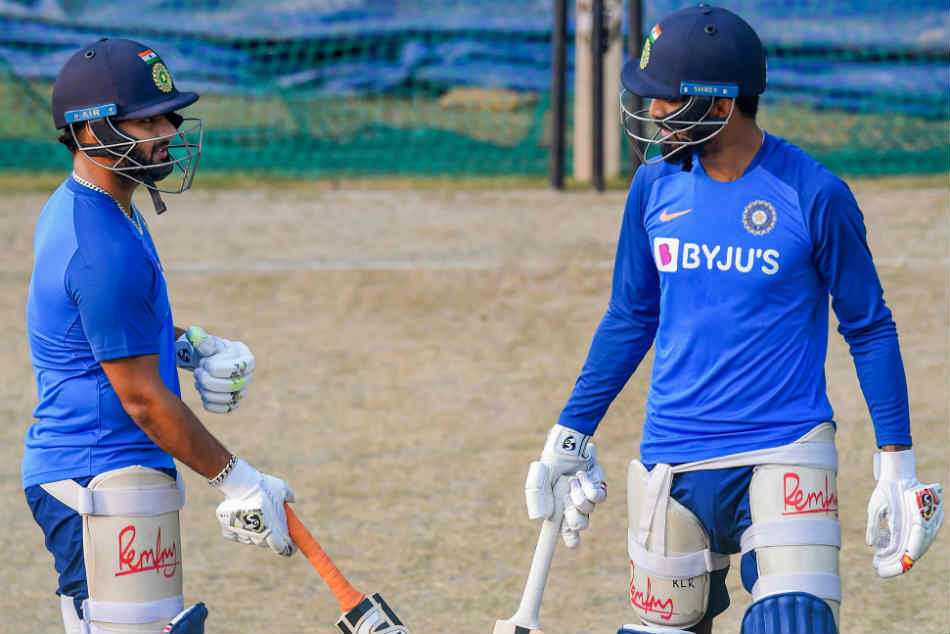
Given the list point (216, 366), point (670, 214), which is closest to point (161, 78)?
point (216, 366)

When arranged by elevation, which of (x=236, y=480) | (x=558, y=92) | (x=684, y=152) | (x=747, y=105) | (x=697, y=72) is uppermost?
(x=697, y=72)

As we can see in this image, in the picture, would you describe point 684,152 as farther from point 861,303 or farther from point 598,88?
point 598,88

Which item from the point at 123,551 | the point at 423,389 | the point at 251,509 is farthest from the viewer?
the point at 423,389

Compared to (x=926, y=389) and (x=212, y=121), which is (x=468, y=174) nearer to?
(x=212, y=121)

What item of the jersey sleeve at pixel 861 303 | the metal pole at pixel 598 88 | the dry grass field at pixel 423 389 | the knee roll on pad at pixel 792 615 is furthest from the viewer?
the metal pole at pixel 598 88

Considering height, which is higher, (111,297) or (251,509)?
(111,297)

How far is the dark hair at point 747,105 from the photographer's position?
3.75 meters

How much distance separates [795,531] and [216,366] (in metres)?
1.72

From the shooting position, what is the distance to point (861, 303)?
3.62 m

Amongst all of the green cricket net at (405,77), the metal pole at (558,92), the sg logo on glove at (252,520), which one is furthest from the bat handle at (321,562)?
the green cricket net at (405,77)

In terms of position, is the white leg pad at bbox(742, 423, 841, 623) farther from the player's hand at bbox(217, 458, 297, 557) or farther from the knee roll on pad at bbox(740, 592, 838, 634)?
the player's hand at bbox(217, 458, 297, 557)

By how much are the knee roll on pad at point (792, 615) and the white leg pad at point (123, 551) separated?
1553 millimetres

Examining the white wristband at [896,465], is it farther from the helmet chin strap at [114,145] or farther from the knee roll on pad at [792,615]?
the helmet chin strap at [114,145]

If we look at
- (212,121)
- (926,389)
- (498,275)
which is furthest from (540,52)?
(926,389)
